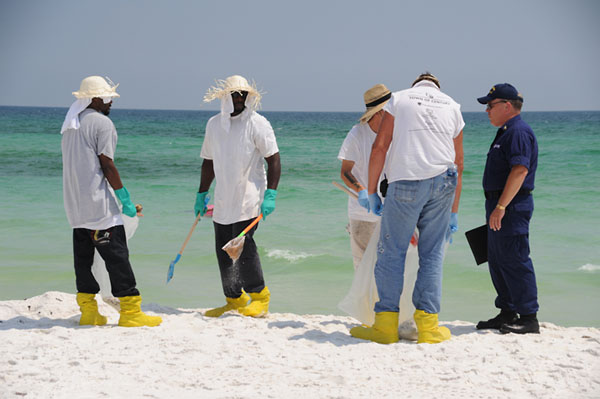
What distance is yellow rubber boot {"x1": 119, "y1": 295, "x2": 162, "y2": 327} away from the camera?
389cm

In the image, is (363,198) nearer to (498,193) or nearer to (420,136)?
(420,136)

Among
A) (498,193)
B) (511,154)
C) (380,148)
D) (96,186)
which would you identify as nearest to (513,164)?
(511,154)

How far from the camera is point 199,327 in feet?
13.0

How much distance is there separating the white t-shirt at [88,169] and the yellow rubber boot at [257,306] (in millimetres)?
1143

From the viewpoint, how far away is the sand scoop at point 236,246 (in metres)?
4.06

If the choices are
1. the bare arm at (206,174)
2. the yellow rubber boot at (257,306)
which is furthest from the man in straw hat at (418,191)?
the bare arm at (206,174)

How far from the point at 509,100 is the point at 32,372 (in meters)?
3.14

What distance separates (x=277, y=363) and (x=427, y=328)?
3.04 feet

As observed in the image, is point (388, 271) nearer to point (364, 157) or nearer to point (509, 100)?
point (364, 157)

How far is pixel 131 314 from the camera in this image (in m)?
3.91

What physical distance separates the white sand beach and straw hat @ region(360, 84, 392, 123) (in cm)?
145

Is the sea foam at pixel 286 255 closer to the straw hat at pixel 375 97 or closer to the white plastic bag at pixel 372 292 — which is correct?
the white plastic bag at pixel 372 292

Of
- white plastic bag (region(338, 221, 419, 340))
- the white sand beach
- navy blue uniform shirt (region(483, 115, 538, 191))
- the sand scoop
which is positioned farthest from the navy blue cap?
the sand scoop

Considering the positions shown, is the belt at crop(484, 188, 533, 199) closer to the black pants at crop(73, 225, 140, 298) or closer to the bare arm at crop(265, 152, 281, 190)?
the bare arm at crop(265, 152, 281, 190)
